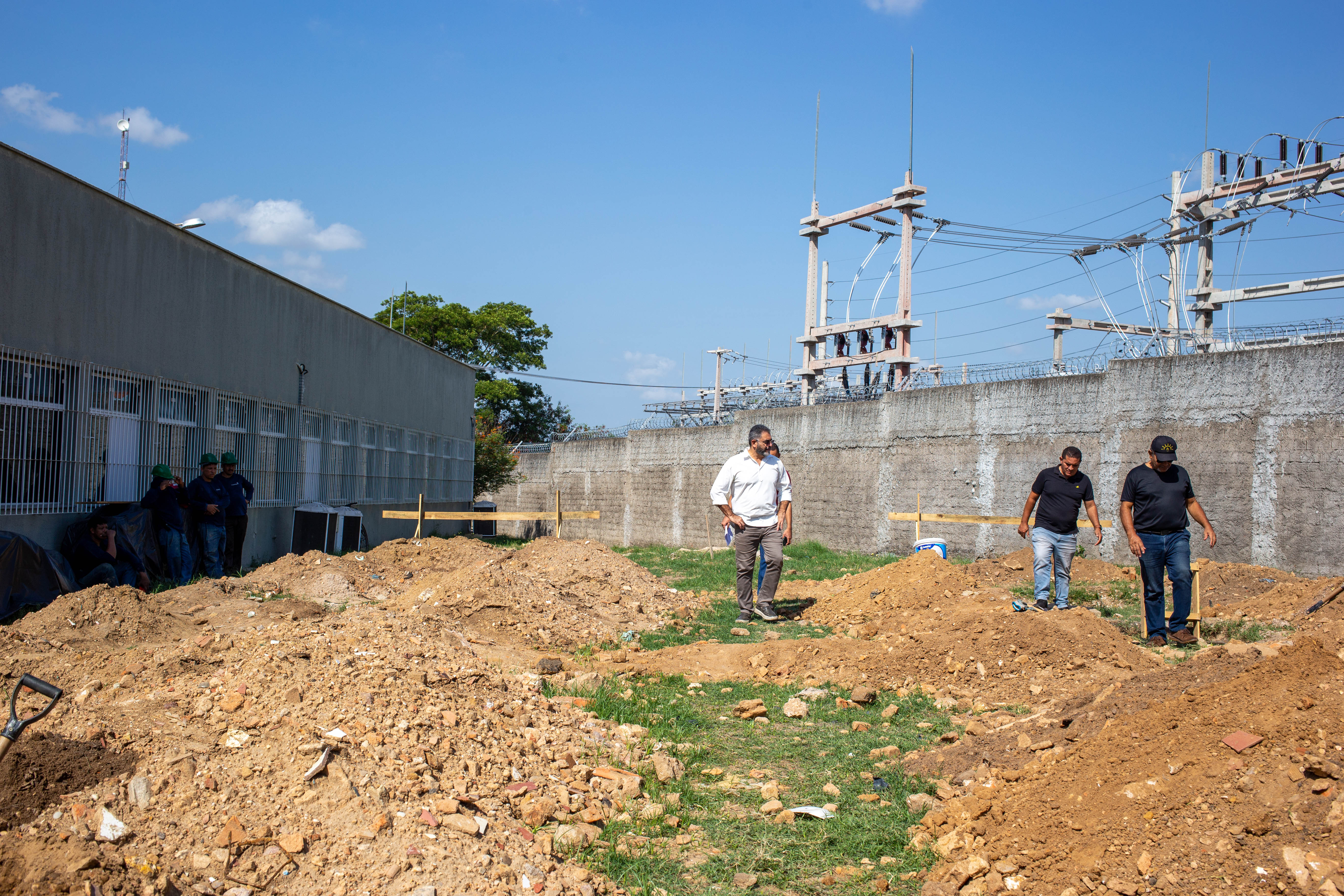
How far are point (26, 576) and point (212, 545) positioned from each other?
286 cm

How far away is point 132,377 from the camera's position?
1124 cm

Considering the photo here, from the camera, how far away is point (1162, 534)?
24.7 feet

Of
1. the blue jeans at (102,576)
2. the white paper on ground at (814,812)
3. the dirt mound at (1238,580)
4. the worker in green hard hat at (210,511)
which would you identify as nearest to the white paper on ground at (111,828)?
the white paper on ground at (814,812)

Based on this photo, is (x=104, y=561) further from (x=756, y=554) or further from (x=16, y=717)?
(x=16, y=717)

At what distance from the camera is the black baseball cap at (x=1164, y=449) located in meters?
7.48

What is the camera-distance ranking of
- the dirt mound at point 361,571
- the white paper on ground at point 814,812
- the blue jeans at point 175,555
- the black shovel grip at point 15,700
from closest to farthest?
the black shovel grip at point 15,700 < the white paper on ground at point 814,812 < the dirt mound at point 361,571 < the blue jeans at point 175,555

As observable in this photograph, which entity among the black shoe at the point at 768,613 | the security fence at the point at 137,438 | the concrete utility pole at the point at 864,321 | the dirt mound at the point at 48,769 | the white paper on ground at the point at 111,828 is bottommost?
the black shoe at the point at 768,613

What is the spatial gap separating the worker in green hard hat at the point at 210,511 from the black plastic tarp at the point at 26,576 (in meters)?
2.27

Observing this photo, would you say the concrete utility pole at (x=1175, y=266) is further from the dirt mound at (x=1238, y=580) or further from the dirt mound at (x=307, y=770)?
the dirt mound at (x=307, y=770)

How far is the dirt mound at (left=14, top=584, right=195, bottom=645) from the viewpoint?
6.52 metres

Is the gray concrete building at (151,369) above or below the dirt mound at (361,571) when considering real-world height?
above

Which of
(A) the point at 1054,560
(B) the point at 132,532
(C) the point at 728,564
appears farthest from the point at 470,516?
(A) the point at 1054,560

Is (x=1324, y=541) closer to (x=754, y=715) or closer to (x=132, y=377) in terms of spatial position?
(x=754, y=715)

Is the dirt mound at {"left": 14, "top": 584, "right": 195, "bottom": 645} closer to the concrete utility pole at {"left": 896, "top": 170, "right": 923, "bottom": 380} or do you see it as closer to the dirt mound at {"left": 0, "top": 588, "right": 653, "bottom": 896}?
the dirt mound at {"left": 0, "top": 588, "right": 653, "bottom": 896}
